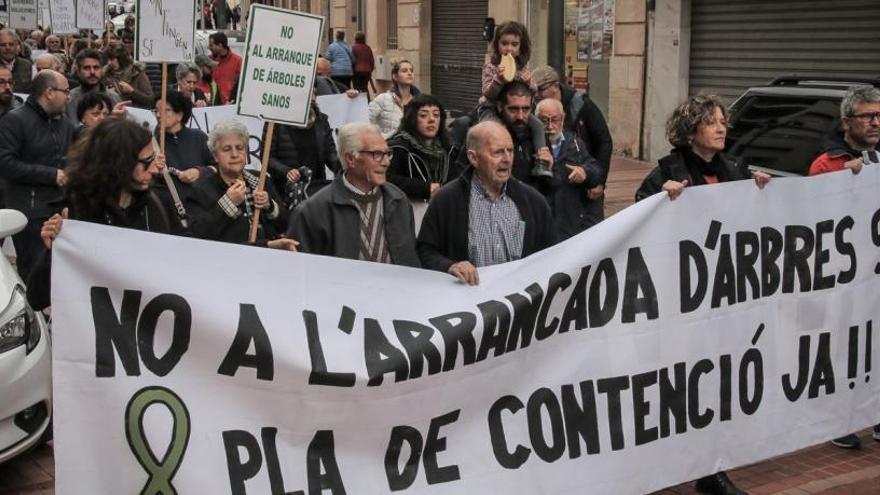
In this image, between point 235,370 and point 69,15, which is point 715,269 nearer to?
point 235,370

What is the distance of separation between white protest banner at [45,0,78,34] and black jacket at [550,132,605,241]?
10.0 meters

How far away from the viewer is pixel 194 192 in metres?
5.86

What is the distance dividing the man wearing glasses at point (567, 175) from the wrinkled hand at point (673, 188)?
1.65 m

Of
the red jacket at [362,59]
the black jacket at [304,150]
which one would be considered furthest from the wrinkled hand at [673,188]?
the red jacket at [362,59]

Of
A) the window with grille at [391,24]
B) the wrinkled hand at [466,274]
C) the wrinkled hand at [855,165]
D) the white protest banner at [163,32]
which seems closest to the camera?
the wrinkled hand at [466,274]

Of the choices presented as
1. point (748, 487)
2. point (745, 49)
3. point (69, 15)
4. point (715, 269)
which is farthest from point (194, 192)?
point (745, 49)

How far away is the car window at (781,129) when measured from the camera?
761 cm

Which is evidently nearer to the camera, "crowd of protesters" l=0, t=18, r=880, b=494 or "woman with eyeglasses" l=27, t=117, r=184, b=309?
"woman with eyeglasses" l=27, t=117, r=184, b=309

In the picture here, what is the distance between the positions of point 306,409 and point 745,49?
13441mm

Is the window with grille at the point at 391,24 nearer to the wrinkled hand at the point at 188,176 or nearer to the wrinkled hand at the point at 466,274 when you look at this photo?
the wrinkled hand at the point at 188,176

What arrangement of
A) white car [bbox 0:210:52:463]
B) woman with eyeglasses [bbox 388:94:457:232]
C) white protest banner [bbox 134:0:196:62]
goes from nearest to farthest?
white car [bbox 0:210:52:463] → woman with eyeglasses [bbox 388:94:457:232] → white protest banner [bbox 134:0:196:62]

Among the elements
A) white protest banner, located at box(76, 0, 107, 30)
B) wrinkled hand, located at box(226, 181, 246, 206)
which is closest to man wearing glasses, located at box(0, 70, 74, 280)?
wrinkled hand, located at box(226, 181, 246, 206)

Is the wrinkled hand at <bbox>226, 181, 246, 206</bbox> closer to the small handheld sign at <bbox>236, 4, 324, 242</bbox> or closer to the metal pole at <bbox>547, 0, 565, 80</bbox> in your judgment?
the small handheld sign at <bbox>236, 4, 324, 242</bbox>

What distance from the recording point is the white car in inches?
214
